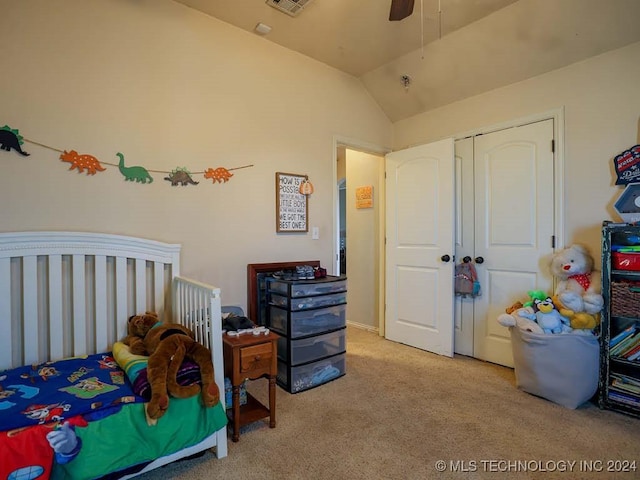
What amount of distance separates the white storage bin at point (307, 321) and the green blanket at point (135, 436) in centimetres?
86

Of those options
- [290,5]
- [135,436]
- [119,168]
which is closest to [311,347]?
[135,436]

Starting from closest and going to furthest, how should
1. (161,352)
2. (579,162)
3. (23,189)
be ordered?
(161,352) → (23,189) → (579,162)

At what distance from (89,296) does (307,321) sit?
4.61 ft

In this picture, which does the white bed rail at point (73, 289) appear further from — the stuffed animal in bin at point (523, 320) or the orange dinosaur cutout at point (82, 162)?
the stuffed animal in bin at point (523, 320)

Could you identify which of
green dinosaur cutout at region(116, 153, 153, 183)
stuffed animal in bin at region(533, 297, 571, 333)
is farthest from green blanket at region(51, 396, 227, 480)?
stuffed animal in bin at region(533, 297, 571, 333)

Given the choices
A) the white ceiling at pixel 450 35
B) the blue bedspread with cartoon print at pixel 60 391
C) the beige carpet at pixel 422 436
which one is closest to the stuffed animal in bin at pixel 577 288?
the beige carpet at pixel 422 436

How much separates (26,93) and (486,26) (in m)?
3.05

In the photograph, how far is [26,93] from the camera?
1.82 m

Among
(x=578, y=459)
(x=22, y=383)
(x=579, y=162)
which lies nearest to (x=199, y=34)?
(x=22, y=383)

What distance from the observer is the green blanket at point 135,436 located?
4.03 ft

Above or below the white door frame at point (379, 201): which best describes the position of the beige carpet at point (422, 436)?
below

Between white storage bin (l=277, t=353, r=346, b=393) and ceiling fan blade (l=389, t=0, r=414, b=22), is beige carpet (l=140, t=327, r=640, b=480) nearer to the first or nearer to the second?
white storage bin (l=277, t=353, r=346, b=393)

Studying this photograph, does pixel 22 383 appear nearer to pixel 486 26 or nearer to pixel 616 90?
pixel 486 26

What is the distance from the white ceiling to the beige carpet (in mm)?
Result: 2478
